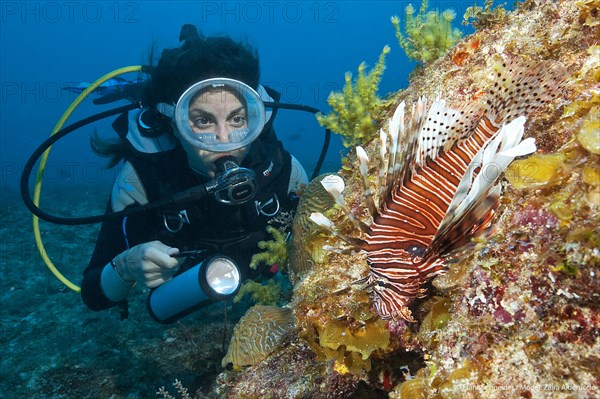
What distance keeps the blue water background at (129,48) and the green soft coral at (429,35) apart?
2285 inches

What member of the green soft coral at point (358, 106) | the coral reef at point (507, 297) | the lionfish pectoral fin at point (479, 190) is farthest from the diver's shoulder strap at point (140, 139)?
the lionfish pectoral fin at point (479, 190)

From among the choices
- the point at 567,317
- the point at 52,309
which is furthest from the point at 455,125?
the point at 52,309

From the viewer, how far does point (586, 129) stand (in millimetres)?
1211

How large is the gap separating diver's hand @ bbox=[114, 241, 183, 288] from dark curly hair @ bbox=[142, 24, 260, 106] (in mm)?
1610

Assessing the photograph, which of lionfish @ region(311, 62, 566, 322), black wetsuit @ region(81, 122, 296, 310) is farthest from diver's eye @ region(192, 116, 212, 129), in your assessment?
lionfish @ region(311, 62, 566, 322)

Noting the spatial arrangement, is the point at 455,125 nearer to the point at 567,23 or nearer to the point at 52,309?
the point at 567,23

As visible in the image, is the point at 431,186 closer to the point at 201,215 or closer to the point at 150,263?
the point at 150,263

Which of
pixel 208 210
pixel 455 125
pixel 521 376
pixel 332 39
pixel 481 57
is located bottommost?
pixel 521 376

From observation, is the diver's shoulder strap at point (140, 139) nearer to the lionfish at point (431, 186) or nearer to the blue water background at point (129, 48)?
the lionfish at point (431, 186)

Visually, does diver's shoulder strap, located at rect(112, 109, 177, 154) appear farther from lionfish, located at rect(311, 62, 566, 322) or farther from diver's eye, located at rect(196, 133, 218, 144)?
lionfish, located at rect(311, 62, 566, 322)

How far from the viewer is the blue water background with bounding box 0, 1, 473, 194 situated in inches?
2766

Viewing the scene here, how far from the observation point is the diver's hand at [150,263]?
365 cm

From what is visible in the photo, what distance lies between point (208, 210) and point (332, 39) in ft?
427

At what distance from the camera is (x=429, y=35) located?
10.6ft
